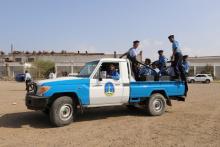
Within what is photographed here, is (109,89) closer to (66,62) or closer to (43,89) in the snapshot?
(43,89)

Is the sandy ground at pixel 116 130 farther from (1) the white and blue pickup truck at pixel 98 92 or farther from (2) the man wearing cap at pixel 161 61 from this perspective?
(2) the man wearing cap at pixel 161 61

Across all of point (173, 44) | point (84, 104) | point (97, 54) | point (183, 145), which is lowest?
point (183, 145)

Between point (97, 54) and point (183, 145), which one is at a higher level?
point (97, 54)

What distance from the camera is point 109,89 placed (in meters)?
10.3

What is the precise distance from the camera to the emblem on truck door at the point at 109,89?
10.3m

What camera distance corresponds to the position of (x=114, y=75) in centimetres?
1062

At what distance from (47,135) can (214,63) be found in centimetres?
6183

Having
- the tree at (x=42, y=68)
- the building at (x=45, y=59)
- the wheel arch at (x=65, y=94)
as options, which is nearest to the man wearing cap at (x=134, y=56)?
the wheel arch at (x=65, y=94)

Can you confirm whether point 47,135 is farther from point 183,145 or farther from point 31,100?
point 183,145

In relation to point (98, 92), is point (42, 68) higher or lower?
higher

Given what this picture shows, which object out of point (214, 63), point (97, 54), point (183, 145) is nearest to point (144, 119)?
point (183, 145)

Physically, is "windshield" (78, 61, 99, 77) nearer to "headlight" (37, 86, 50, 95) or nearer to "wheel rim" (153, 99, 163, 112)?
"headlight" (37, 86, 50, 95)

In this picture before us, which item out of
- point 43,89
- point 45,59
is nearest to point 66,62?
point 45,59

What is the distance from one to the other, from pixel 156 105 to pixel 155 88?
2.08ft
